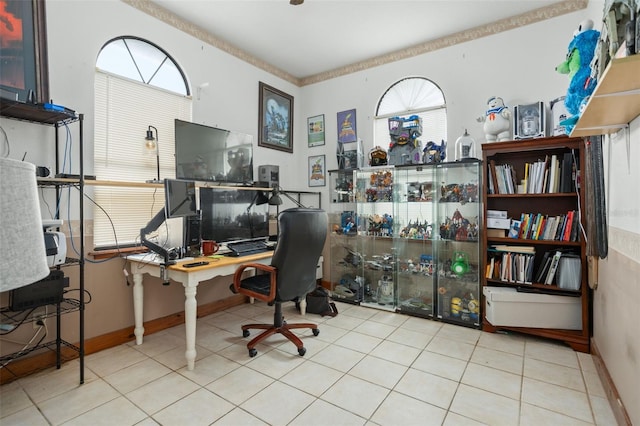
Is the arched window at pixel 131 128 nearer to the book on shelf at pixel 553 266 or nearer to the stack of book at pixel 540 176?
the stack of book at pixel 540 176

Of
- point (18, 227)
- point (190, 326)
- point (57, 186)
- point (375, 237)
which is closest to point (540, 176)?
point (375, 237)

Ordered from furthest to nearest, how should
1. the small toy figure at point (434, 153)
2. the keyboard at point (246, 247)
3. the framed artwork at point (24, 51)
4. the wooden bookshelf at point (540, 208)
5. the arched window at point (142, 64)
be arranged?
the small toy figure at point (434, 153), the keyboard at point (246, 247), the arched window at point (142, 64), the wooden bookshelf at point (540, 208), the framed artwork at point (24, 51)

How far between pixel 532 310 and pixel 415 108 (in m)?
2.46

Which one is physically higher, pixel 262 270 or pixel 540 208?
pixel 540 208

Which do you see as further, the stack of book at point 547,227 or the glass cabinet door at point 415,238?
the glass cabinet door at point 415,238

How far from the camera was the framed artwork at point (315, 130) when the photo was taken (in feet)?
14.5

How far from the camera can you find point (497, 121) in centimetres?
296

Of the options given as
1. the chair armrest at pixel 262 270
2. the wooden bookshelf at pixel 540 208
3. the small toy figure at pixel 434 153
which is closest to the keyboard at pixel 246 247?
the chair armrest at pixel 262 270

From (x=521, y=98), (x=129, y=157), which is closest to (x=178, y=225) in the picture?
(x=129, y=157)

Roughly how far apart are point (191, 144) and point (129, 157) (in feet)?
1.77

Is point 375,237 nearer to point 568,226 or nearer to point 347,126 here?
point 347,126

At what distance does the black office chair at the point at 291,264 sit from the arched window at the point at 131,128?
3.85 ft

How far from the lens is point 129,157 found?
275 centimetres

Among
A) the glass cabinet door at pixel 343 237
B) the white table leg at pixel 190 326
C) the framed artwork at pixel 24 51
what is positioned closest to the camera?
the framed artwork at pixel 24 51
